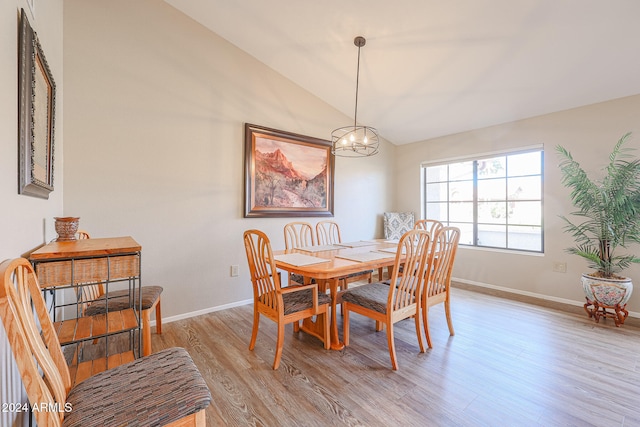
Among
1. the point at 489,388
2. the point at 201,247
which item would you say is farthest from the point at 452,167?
the point at 201,247

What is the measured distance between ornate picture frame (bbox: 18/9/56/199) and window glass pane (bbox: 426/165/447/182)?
456 centimetres

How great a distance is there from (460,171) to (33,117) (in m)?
4.63

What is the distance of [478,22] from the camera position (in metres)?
2.34

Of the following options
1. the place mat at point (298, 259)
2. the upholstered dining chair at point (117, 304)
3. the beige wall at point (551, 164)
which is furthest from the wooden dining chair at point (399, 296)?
the beige wall at point (551, 164)

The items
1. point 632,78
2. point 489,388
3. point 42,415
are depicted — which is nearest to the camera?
point 42,415

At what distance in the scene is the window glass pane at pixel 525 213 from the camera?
3466mm

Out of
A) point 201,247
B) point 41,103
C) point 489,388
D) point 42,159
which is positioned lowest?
point 489,388

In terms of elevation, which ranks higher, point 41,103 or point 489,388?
point 41,103

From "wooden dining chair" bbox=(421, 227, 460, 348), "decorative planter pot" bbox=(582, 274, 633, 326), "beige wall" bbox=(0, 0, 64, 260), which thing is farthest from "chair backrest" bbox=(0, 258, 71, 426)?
"decorative planter pot" bbox=(582, 274, 633, 326)

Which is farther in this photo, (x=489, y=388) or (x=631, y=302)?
(x=631, y=302)

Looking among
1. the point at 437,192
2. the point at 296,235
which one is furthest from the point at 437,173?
the point at 296,235

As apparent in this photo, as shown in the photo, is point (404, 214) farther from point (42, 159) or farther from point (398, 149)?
point (42, 159)

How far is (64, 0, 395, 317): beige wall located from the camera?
7.70 ft

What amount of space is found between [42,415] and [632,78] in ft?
14.9
